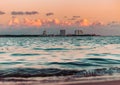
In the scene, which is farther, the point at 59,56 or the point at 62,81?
the point at 59,56

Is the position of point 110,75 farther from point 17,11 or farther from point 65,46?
point 17,11

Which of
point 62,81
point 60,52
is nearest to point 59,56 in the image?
point 60,52

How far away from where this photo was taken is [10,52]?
19.8 feet

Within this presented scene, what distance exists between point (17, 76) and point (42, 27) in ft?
2.67

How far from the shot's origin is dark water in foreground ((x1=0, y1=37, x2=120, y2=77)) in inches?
237

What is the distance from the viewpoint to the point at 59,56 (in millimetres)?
6293

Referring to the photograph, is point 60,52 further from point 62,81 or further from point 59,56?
point 62,81

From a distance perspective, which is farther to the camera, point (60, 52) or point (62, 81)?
point (60, 52)

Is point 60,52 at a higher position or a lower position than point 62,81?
higher

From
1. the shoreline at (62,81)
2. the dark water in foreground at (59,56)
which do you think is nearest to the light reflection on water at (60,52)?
the dark water in foreground at (59,56)

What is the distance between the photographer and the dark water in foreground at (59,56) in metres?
6.03

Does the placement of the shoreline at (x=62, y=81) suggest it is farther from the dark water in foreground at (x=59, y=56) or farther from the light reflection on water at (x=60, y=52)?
the light reflection on water at (x=60, y=52)

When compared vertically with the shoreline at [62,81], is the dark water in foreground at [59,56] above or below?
above

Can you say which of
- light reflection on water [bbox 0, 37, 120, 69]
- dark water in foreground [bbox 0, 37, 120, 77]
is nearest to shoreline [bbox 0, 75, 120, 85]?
dark water in foreground [bbox 0, 37, 120, 77]
